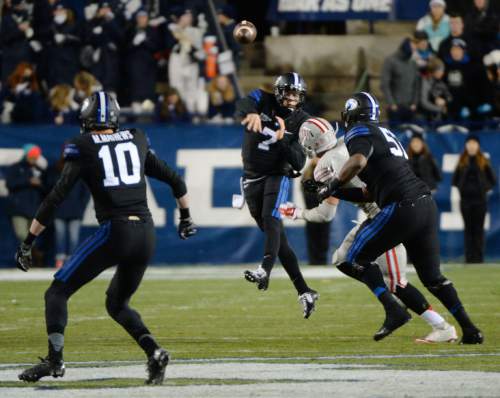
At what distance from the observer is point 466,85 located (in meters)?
19.2

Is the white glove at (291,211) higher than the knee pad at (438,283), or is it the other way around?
the white glove at (291,211)

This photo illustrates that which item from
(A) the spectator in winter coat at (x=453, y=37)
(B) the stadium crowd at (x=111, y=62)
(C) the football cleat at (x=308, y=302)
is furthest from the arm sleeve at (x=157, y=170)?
(A) the spectator in winter coat at (x=453, y=37)

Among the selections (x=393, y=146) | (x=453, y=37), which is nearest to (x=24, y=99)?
(x=453, y=37)

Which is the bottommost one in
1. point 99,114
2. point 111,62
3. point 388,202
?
point 111,62

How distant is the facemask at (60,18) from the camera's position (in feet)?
65.1

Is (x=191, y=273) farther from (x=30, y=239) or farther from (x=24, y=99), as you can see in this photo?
(x=30, y=239)

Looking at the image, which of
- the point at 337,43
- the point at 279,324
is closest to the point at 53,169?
the point at 337,43

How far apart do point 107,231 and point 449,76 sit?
11.9m

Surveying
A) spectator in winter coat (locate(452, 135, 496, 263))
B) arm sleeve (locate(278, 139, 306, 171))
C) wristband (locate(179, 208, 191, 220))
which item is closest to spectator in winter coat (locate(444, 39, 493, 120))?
spectator in winter coat (locate(452, 135, 496, 263))

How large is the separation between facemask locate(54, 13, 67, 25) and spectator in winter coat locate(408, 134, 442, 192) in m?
5.28

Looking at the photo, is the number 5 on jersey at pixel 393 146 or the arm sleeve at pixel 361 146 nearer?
the arm sleeve at pixel 361 146

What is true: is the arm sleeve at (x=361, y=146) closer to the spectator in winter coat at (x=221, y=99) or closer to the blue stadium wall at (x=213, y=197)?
the blue stadium wall at (x=213, y=197)

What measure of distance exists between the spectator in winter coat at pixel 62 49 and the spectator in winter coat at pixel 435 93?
15.7ft

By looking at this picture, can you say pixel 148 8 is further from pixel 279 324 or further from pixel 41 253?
pixel 279 324
